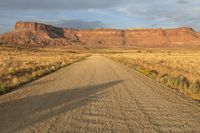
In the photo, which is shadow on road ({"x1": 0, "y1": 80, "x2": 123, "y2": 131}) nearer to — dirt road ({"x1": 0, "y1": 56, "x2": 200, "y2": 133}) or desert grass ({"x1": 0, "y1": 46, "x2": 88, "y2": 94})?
dirt road ({"x1": 0, "y1": 56, "x2": 200, "y2": 133})

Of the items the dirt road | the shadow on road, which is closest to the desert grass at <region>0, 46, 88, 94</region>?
the shadow on road

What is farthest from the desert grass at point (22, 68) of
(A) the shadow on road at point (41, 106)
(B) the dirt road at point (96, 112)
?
(B) the dirt road at point (96, 112)

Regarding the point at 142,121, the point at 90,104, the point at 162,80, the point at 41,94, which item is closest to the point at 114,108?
the point at 90,104

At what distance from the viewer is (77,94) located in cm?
1348

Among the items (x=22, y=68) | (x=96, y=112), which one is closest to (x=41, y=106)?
(x=96, y=112)

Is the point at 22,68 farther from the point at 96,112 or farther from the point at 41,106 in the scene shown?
the point at 96,112

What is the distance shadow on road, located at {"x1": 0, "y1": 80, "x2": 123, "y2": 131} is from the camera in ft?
28.0

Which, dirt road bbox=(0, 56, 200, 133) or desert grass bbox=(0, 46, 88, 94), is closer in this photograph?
dirt road bbox=(0, 56, 200, 133)

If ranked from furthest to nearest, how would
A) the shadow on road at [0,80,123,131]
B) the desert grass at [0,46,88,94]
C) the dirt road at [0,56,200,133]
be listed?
the desert grass at [0,46,88,94] → the shadow on road at [0,80,123,131] → the dirt road at [0,56,200,133]

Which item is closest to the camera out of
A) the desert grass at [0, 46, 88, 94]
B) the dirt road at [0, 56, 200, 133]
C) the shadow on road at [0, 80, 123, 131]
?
the dirt road at [0, 56, 200, 133]

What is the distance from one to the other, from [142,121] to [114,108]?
6.67 ft

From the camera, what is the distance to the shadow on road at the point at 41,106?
8523 mm

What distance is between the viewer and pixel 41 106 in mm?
10555

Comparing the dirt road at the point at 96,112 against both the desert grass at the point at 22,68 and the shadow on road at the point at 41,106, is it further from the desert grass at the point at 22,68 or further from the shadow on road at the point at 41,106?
the desert grass at the point at 22,68
